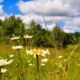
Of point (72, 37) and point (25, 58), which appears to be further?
point (25, 58)

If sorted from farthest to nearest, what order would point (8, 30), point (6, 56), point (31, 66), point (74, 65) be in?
point (8, 30), point (6, 56), point (74, 65), point (31, 66)

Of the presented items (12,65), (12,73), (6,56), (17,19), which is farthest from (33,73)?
(17,19)

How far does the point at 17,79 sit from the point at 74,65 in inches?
129

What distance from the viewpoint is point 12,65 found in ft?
15.7

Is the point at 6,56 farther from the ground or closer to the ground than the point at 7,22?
farther from the ground

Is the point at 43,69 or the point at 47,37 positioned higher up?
the point at 47,37

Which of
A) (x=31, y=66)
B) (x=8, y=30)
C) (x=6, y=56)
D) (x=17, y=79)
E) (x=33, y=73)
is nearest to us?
(x=17, y=79)

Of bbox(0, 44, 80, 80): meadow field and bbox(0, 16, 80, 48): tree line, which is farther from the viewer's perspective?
bbox(0, 16, 80, 48): tree line

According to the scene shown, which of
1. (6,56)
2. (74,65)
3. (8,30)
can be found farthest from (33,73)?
(8,30)

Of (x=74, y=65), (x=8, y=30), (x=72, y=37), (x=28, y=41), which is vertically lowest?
(x=8, y=30)

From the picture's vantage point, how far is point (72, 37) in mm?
3277

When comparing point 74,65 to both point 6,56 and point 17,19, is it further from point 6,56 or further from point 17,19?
point 17,19

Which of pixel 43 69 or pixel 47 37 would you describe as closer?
pixel 47 37

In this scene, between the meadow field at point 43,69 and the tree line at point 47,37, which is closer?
the meadow field at point 43,69
